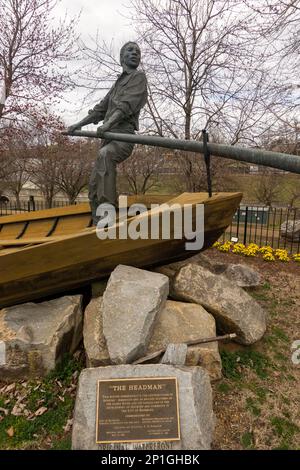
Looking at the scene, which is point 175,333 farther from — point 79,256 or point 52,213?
point 52,213

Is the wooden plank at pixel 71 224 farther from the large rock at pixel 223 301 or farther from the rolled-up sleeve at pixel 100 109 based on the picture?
the large rock at pixel 223 301

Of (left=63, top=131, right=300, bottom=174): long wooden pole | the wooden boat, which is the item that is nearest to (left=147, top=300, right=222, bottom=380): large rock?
the wooden boat

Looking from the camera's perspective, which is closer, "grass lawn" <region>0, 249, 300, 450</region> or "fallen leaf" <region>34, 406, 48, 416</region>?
"grass lawn" <region>0, 249, 300, 450</region>

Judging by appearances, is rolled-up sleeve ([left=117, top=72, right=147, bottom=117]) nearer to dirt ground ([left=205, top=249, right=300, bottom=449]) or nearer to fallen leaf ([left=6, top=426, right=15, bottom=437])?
dirt ground ([left=205, top=249, right=300, bottom=449])

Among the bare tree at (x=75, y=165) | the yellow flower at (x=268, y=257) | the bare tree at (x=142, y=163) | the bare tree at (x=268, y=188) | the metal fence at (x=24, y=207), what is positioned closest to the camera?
the yellow flower at (x=268, y=257)

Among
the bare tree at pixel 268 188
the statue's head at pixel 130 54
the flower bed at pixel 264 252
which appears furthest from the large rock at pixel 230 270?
the bare tree at pixel 268 188

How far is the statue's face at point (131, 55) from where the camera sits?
12.1 feet

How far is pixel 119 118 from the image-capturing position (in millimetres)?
3691

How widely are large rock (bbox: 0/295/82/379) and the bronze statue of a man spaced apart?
129cm

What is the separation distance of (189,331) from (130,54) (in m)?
3.16

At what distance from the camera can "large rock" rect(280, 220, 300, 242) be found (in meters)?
10.6

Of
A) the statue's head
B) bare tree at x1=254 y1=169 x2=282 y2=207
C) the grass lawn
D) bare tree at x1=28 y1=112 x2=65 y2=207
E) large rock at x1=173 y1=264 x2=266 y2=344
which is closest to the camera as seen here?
the grass lawn

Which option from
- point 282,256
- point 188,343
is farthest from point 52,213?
point 282,256

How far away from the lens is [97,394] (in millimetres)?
2451
